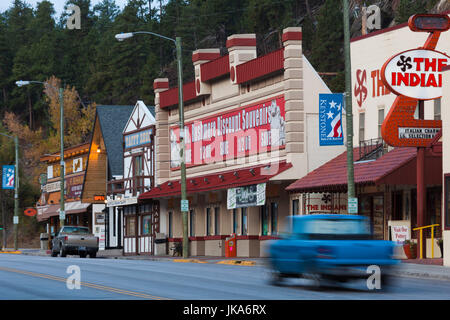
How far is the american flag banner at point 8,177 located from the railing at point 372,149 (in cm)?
3956

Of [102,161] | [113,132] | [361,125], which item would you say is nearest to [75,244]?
[102,161]

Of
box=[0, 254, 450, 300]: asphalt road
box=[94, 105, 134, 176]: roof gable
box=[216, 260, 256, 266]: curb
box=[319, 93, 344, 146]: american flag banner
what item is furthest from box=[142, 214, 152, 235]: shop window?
box=[0, 254, 450, 300]: asphalt road

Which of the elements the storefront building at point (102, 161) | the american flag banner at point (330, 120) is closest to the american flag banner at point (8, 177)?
the storefront building at point (102, 161)

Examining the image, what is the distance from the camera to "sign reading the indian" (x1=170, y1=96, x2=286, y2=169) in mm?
43375

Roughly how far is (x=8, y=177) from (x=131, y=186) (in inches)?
702

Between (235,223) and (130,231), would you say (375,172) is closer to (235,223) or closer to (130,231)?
(235,223)

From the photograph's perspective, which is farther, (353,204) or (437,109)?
(437,109)

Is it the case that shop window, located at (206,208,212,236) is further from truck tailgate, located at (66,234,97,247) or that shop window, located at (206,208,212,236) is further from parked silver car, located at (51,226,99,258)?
truck tailgate, located at (66,234,97,247)

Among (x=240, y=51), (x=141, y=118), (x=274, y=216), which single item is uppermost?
(x=240, y=51)

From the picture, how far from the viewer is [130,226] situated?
199 feet

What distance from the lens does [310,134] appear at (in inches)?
1651

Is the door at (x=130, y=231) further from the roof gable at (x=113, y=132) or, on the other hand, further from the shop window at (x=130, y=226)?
the roof gable at (x=113, y=132)

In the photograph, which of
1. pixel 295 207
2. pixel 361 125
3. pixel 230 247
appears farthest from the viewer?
pixel 230 247
